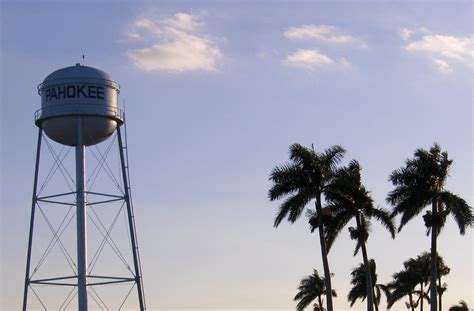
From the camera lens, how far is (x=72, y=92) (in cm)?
5797

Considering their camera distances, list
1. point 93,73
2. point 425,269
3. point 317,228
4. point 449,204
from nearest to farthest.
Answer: point 449,204 < point 317,228 < point 93,73 < point 425,269

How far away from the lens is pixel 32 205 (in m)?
58.5

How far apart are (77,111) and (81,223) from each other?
6416 millimetres

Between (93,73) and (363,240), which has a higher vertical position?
(93,73)

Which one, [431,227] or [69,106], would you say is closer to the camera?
[431,227]

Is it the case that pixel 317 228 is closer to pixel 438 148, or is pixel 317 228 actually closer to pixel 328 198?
pixel 328 198

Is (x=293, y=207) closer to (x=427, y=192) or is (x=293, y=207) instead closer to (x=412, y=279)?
(x=427, y=192)

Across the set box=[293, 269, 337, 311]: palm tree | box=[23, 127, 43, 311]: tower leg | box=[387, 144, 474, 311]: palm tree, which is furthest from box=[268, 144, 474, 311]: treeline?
box=[293, 269, 337, 311]: palm tree

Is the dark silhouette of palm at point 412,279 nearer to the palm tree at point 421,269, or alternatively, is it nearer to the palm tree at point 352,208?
the palm tree at point 421,269

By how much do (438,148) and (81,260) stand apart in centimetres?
2081

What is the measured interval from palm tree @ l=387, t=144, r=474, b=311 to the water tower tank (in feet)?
57.9

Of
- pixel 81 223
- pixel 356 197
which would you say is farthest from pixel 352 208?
A: pixel 81 223

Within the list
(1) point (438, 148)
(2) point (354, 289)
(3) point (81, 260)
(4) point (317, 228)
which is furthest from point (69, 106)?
(2) point (354, 289)

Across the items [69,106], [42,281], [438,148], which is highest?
[69,106]
